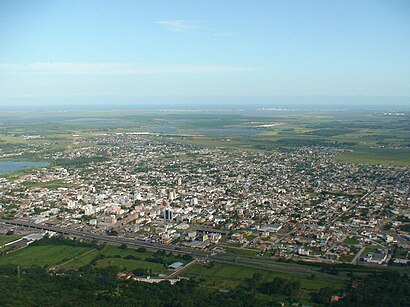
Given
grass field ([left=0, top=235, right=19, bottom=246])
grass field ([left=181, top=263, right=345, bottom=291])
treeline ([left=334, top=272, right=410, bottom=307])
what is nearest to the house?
grass field ([left=181, top=263, right=345, bottom=291])

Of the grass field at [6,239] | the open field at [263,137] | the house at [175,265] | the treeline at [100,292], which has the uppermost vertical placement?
the open field at [263,137]

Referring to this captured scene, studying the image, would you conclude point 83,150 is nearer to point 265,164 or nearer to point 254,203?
point 265,164

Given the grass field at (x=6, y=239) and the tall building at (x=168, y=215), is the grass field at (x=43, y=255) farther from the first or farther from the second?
the tall building at (x=168, y=215)

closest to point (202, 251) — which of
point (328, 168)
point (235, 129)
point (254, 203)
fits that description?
point (254, 203)

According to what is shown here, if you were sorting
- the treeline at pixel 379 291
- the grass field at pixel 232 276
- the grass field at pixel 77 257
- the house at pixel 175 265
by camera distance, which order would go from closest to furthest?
the treeline at pixel 379 291, the grass field at pixel 232 276, the house at pixel 175 265, the grass field at pixel 77 257

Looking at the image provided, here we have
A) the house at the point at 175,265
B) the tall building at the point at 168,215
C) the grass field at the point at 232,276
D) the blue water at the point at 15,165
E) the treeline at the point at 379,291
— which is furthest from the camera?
the blue water at the point at 15,165

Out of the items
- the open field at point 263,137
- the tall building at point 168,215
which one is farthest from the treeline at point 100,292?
the open field at point 263,137

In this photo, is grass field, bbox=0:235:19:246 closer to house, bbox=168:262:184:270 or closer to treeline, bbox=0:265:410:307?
treeline, bbox=0:265:410:307

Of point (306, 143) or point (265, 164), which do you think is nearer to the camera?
point (265, 164)

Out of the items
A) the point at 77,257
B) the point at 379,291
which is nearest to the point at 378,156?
the point at 379,291
